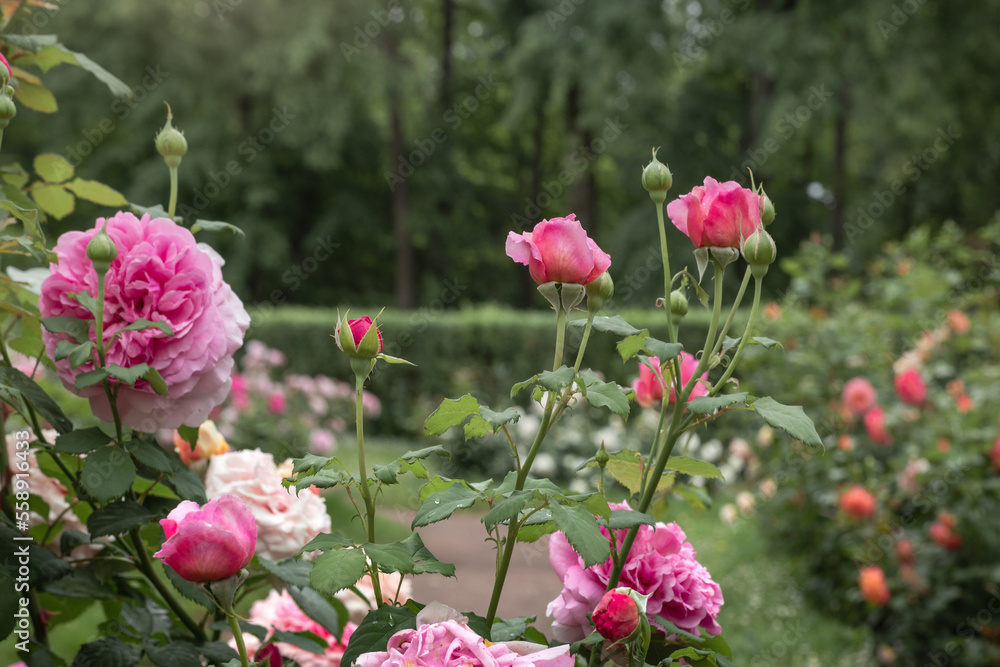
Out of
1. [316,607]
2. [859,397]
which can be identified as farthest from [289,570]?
[859,397]

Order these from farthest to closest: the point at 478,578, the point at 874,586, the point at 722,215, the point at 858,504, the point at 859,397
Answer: the point at 478,578, the point at 859,397, the point at 858,504, the point at 874,586, the point at 722,215

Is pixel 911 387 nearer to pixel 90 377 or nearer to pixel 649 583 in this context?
pixel 649 583

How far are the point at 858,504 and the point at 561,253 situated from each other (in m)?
2.66

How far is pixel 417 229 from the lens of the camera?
44.4 feet

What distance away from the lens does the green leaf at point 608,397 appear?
1.86 feet

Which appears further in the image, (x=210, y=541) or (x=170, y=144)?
(x=170, y=144)

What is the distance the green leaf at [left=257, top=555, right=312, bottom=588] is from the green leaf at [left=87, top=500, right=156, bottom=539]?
113 mm

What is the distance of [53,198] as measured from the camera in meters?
0.95

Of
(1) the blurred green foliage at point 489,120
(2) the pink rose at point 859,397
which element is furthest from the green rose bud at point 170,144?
(1) the blurred green foliage at point 489,120

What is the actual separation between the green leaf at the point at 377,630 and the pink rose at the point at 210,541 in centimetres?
10

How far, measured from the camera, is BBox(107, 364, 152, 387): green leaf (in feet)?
2.04

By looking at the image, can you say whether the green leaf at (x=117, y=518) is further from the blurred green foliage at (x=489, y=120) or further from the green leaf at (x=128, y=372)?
the blurred green foliage at (x=489, y=120)

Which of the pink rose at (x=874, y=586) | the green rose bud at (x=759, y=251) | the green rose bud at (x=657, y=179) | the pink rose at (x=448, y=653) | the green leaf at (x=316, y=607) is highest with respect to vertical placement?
the green rose bud at (x=657, y=179)

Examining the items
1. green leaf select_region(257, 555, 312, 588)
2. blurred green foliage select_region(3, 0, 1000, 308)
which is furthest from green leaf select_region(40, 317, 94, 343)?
blurred green foliage select_region(3, 0, 1000, 308)
